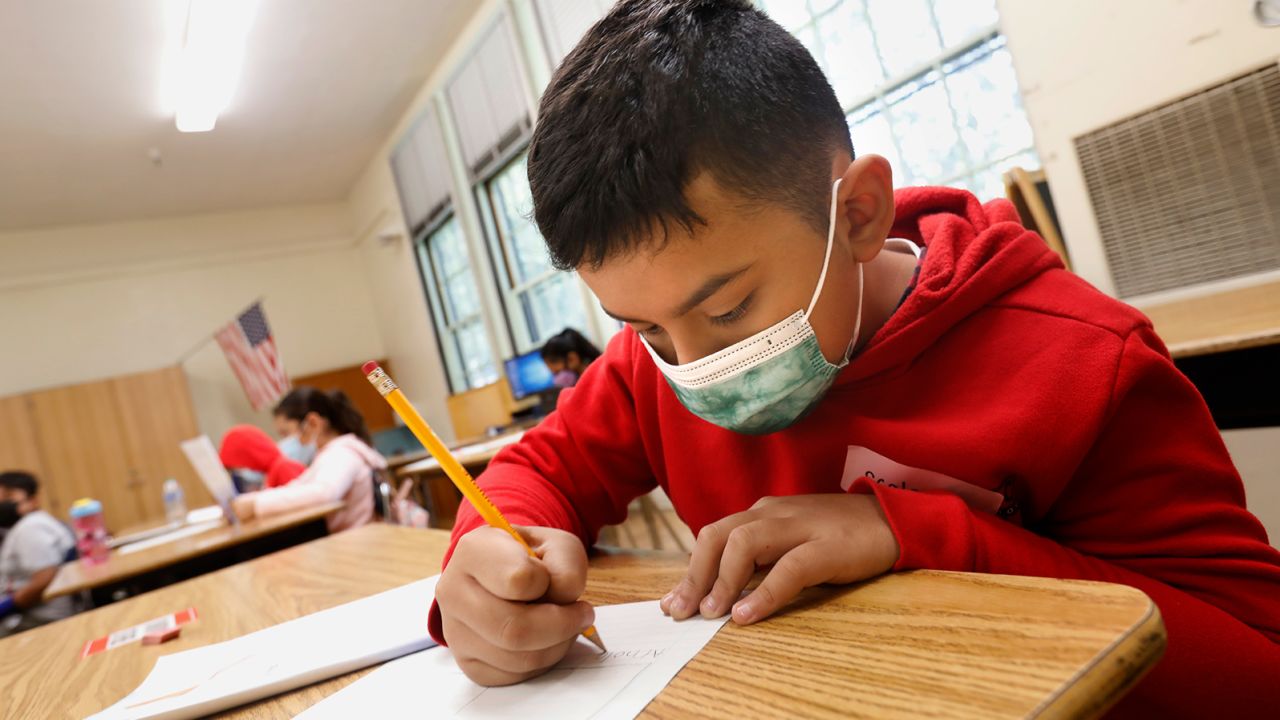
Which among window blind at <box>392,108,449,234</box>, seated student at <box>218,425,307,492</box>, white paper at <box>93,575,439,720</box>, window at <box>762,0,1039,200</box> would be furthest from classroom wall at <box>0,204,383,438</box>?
white paper at <box>93,575,439,720</box>

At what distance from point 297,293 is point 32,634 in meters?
8.34

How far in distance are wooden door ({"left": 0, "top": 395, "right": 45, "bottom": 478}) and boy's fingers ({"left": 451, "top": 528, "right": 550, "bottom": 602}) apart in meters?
8.56

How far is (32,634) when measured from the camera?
4.18ft

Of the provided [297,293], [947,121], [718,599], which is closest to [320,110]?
[297,293]

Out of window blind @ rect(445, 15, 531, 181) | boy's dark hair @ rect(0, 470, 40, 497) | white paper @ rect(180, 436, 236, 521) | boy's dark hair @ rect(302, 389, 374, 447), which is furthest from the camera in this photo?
window blind @ rect(445, 15, 531, 181)

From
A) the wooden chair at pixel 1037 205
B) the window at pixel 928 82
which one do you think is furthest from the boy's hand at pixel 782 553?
the window at pixel 928 82

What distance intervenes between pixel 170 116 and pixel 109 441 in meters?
3.42

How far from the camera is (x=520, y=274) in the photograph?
21.3 feet

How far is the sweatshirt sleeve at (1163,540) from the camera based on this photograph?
0.52 m

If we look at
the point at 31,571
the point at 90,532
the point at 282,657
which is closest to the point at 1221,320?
the point at 282,657

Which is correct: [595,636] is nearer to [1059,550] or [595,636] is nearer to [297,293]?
[1059,550]

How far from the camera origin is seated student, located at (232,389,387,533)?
2984 millimetres

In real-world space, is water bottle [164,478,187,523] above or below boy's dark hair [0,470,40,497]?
below

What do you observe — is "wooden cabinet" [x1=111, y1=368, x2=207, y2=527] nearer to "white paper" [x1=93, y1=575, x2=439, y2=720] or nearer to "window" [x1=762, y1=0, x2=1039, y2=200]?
"window" [x1=762, y1=0, x2=1039, y2=200]
